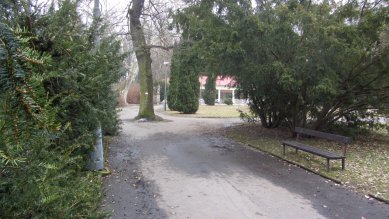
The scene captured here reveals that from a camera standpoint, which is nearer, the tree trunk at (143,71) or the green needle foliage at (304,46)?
the green needle foliage at (304,46)

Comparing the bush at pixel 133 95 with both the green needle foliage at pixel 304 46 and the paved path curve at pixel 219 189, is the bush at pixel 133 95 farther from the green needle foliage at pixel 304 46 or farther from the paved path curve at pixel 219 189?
the paved path curve at pixel 219 189

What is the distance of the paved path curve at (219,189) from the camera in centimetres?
564

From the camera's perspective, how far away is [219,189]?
22.4ft

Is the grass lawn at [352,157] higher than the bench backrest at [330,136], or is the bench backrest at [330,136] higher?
the bench backrest at [330,136]

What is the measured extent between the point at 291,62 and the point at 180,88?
721 inches

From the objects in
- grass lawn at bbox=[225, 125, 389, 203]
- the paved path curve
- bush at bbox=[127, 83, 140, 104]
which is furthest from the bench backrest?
bush at bbox=[127, 83, 140, 104]

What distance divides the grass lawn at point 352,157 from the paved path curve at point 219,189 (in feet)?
Result: 1.53

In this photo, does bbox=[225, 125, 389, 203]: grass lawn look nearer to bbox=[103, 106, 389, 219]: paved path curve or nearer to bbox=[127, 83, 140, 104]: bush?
bbox=[103, 106, 389, 219]: paved path curve

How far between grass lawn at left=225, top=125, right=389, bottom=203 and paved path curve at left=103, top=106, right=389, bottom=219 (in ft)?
1.53

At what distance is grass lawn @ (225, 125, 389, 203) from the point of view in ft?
23.9

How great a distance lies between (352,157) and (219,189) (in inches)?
207

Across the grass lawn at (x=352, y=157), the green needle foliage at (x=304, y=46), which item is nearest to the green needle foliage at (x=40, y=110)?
the grass lawn at (x=352, y=157)

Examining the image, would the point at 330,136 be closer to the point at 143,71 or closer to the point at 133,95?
the point at 143,71

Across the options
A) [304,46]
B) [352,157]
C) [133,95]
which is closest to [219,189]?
[352,157]
